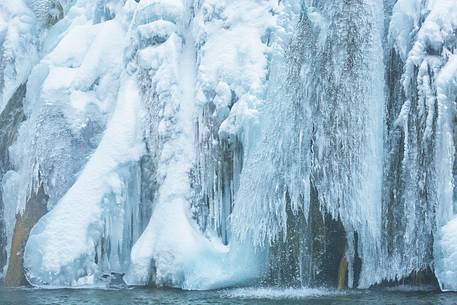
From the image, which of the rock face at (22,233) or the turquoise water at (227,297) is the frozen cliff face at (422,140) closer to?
the turquoise water at (227,297)

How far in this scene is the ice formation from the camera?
11.9 meters

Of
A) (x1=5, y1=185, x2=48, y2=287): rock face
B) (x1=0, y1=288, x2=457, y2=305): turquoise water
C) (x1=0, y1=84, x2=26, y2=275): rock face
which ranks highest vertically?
(x1=0, y1=84, x2=26, y2=275): rock face

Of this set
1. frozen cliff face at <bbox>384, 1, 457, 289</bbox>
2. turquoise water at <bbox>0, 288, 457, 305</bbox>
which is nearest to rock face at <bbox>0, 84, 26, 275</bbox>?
turquoise water at <bbox>0, 288, 457, 305</bbox>

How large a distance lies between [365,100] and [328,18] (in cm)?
190

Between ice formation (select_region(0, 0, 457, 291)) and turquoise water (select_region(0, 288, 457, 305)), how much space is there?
465 millimetres

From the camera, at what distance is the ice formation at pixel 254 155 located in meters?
11.9

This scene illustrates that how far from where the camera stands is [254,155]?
1263 cm

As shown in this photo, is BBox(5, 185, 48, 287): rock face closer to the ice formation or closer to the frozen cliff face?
the ice formation

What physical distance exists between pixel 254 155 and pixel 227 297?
9.49 ft

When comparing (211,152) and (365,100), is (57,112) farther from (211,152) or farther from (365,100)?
(365,100)

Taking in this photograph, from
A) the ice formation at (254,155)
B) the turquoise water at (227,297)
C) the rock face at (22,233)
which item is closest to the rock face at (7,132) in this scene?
the ice formation at (254,155)

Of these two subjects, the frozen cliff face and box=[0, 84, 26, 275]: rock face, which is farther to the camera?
box=[0, 84, 26, 275]: rock face

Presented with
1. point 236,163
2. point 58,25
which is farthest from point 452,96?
point 58,25

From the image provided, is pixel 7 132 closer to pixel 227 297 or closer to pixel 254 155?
pixel 254 155
